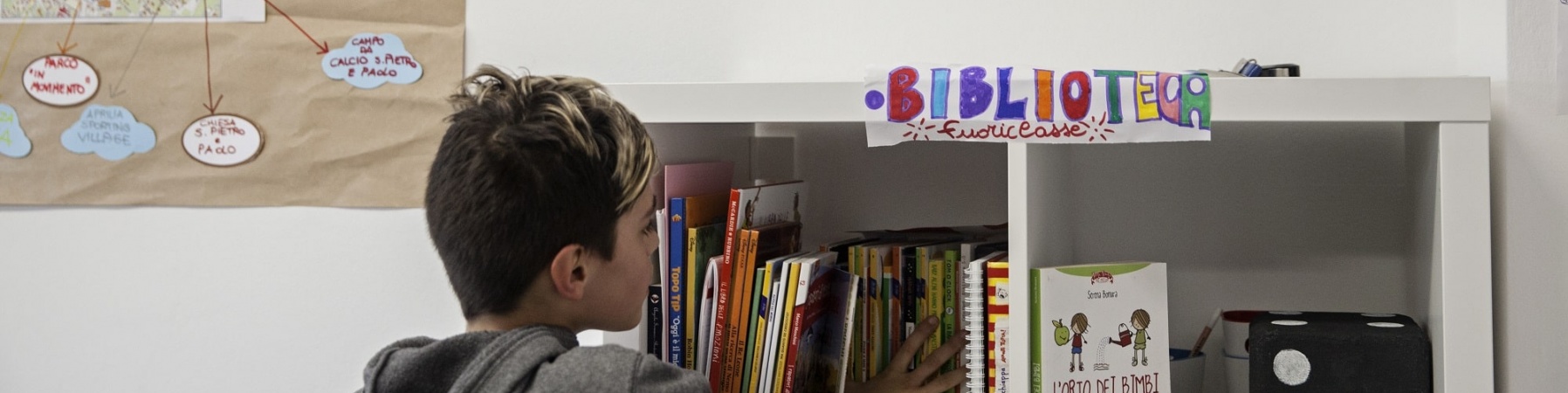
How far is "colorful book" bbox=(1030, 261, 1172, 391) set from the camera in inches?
37.3

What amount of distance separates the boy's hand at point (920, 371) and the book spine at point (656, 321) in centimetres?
19

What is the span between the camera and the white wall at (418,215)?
1.21 meters

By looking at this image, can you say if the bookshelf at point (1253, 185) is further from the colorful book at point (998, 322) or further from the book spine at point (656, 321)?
the book spine at point (656, 321)

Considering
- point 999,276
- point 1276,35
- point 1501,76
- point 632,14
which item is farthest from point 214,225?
point 1501,76

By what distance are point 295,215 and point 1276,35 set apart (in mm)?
1194

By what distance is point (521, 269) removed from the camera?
2.44ft

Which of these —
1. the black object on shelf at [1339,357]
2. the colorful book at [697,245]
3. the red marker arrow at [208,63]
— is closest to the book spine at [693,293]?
the colorful book at [697,245]

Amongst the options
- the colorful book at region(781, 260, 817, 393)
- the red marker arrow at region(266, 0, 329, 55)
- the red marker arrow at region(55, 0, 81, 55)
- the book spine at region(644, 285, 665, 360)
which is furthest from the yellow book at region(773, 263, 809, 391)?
the red marker arrow at region(55, 0, 81, 55)

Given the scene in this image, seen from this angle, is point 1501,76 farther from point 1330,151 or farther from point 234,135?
point 234,135

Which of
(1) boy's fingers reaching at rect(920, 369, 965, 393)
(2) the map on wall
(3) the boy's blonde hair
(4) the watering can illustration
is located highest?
(2) the map on wall

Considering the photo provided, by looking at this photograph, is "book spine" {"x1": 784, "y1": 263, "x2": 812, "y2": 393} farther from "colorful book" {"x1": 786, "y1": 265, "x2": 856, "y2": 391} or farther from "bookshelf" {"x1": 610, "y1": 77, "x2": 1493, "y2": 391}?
"bookshelf" {"x1": 610, "y1": 77, "x2": 1493, "y2": 391}

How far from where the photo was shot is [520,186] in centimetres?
73

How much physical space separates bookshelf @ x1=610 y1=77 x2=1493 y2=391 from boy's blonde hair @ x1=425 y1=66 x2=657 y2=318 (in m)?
0.22

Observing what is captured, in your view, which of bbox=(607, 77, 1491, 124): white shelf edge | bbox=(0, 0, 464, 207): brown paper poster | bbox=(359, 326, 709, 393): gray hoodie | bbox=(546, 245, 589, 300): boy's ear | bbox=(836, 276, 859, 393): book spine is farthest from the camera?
bbox=(0, 0, 464, 207): brown paper poster
